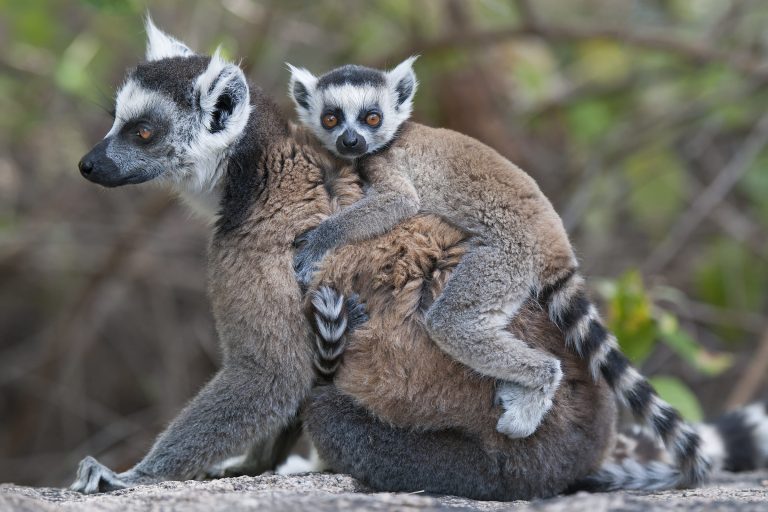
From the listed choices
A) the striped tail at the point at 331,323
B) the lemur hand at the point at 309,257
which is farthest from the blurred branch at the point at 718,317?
the lemur hand at the point at 309,257

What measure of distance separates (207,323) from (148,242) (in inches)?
57.7

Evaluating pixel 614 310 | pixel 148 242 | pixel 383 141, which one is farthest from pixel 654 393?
pixel 148 242

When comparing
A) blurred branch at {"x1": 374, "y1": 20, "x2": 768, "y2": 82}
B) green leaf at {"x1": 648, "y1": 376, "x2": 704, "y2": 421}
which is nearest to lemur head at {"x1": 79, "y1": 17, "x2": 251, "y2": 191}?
green leaf at {"x1": 648, "y1": 376, "x2": 704, "y2": 421}

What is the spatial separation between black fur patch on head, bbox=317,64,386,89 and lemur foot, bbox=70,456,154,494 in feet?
8.53

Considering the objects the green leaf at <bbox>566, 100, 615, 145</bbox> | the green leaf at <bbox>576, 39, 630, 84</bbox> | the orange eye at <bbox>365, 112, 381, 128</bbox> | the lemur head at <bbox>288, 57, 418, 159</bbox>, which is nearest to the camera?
the lemur head at <bbox>288, 57, 418, 159</bbox>

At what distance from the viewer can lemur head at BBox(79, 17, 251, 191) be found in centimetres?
502

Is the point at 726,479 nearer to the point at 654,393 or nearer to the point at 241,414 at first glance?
the point at 654,393

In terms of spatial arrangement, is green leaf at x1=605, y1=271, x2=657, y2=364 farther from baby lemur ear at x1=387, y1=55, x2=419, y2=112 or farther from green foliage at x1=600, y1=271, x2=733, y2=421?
baby lemur ear at x1=387, y1=55, x2=419, y2=112

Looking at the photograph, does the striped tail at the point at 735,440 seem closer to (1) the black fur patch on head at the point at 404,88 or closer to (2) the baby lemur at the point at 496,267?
(2) the baby lemur at the point at 496,267

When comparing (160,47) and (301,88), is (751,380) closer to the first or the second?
(301,88)

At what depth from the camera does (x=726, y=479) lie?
5.91 metres

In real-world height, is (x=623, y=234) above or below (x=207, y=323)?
above

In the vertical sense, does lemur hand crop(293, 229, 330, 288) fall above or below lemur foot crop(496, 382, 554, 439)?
above

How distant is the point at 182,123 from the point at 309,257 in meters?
1.11
